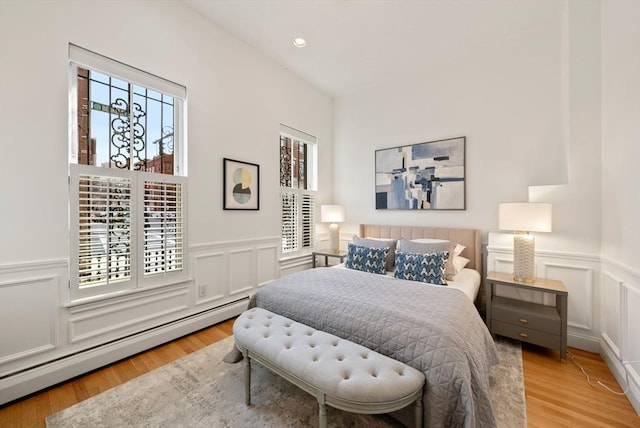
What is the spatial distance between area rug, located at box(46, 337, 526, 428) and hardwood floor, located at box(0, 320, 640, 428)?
0.09 metres

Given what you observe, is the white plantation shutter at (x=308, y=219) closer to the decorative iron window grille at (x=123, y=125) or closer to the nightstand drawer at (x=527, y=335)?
the decorative iron window grille at (x=123, y=125)

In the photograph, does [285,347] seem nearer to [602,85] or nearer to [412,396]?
[412,396]

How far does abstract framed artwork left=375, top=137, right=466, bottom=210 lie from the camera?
11.0 ft

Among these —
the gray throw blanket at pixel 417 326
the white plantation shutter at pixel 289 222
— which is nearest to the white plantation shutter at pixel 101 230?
the gray throw blanket at pixel 417 326

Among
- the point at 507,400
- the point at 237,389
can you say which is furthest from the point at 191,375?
the point at 507,400

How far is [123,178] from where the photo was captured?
2273mm

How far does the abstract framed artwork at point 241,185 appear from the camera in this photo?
3059 millimetres

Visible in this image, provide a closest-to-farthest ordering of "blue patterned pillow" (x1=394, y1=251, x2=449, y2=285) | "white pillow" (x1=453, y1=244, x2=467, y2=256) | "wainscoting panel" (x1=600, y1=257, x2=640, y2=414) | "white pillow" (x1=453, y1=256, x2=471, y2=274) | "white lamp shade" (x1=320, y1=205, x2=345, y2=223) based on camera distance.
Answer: "wainscoting panel" (x1=600, y1=257, x2=640, y2=414) → "blue patterned pillow" (x1=394, y1=251, x2=449, y2=285) → "white pillow" (x1=453, y1=256, x2=471, y2=274) → "white pillow" (x1=453, y1=244, x2=467, y2=256) → "white lamp shade" (x1=320, y1=205, x2=345, y2=223)

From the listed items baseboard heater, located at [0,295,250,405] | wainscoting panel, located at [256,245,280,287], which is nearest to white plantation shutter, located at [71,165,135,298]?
baseboard heater, located at [0,295,250,405]

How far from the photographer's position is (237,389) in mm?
1892

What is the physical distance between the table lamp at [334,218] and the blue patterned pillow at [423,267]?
1530 mm

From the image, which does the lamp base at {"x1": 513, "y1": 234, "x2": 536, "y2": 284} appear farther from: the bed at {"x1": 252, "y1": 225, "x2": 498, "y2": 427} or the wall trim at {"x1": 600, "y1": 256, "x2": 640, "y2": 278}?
the bed at {"x1": 252, "y1": 225, "x2": 498, "y2": 427}

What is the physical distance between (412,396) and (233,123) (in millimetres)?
3117

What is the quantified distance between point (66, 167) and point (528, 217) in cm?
397
